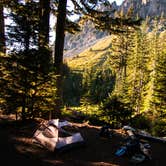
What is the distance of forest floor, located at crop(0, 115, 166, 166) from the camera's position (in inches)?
345

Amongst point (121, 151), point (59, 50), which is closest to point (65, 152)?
point (121, 151)

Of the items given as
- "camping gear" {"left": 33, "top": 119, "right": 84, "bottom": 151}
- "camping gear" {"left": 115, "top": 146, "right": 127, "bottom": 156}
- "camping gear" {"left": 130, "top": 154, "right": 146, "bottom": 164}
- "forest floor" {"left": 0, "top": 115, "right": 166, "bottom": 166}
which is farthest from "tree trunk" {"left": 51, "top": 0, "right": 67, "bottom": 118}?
"camping gear" {"left": 130, "top": 154, "right": 146, "bottom": 164}

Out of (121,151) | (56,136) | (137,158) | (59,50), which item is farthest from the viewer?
(59,50)

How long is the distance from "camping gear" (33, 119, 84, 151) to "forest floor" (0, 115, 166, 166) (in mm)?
246

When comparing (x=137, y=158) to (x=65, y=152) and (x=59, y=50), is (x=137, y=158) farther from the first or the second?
(x=59, y=50)

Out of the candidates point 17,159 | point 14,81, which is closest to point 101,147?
point 17,159

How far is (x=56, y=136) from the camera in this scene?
974cm

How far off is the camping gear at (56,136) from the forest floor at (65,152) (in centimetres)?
25

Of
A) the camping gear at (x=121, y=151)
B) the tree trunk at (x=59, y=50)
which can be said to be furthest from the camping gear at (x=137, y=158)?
the tree trunk at (x=59, y=50)

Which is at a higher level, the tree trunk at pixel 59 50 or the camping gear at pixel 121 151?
the tree trunk at pixel 59 50

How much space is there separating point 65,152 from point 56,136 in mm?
661

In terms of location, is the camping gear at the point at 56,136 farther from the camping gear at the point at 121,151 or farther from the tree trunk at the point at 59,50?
the tree trunk at the point at 59,50

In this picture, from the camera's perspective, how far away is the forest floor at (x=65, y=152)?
8.76 m

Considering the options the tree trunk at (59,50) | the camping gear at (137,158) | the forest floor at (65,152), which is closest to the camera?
the forest floor at (65,152)
